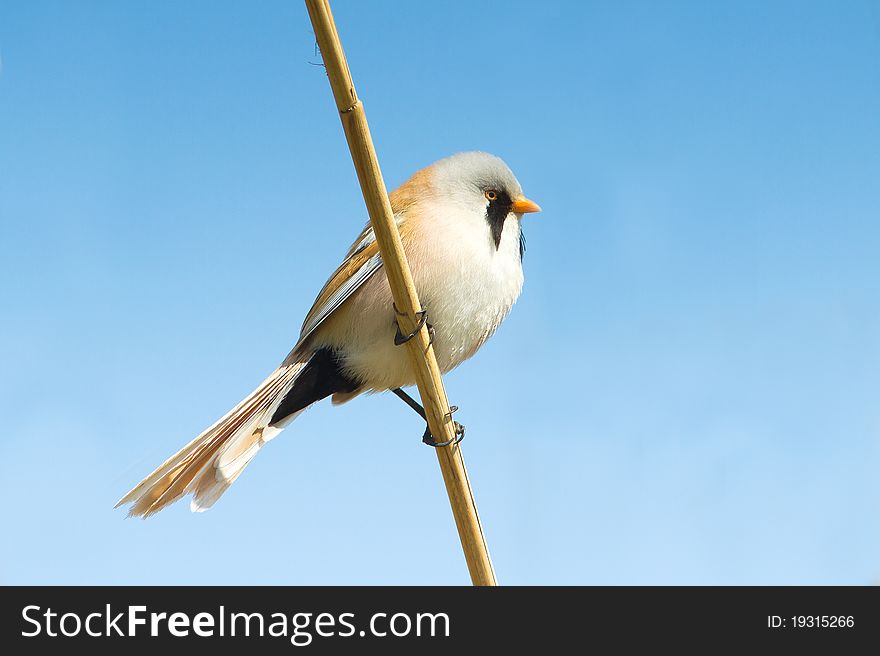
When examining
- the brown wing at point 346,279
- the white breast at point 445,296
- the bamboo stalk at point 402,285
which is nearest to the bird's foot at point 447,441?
the bamboo stalk at point 402,285

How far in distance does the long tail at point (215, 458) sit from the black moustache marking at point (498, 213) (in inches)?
30.3

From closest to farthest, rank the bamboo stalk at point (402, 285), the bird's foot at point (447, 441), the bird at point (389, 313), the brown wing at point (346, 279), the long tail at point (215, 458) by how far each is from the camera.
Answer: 1. the bamboo stalk at point (402, 285)
2. the bird's foot at point (447, 441)
3. the long tail at point (215, 458)
4. the bird at point (389, 313)
5. the brown wing at point (346, 279)

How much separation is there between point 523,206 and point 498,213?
86 mm

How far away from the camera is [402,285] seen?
1628 mm

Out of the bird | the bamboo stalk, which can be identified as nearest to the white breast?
the bird

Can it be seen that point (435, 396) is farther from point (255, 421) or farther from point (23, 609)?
point (23, 609)

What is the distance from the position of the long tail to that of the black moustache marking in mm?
769

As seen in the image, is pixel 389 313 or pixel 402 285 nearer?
pixel 402 285

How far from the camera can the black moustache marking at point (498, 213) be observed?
2.46 metres

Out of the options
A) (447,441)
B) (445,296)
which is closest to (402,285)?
(447,441)

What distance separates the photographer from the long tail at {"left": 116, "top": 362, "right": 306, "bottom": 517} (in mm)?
2121

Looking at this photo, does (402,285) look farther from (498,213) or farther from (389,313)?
(498,213)

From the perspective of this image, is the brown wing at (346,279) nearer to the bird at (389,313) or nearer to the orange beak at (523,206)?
the bird at (389,313)

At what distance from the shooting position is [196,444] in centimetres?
225
